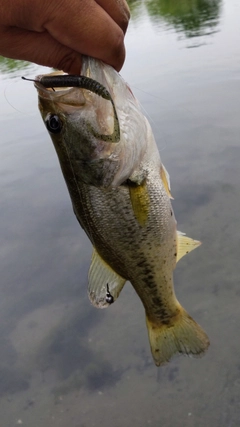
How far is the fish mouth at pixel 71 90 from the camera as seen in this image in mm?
→ 1390

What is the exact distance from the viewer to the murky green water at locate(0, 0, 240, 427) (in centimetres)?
355

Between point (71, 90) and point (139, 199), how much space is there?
567 mm

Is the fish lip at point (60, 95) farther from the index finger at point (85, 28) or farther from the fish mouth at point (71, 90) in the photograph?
the index finger at point (85, 28)

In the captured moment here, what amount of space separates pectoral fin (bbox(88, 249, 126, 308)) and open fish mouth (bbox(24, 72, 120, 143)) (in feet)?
1.99

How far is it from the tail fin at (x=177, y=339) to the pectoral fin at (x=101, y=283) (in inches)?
16.9

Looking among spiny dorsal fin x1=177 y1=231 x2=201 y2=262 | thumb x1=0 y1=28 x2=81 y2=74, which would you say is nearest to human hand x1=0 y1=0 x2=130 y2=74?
thumb x1=0 y1=28 x2=81 y2=74

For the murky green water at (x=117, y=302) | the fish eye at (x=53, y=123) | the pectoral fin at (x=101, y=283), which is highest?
the fish eye at (x=53, y=123)

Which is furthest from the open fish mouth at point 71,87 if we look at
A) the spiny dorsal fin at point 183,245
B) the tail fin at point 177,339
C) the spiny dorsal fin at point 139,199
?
the tail fin at point 177,339

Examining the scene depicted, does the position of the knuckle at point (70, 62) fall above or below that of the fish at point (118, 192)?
above

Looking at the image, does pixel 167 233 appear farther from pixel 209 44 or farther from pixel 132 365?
pixel 209 44

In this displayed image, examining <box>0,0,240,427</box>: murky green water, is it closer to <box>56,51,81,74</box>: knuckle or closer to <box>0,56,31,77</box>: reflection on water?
<box>56,51,81,74</box>: knuckle

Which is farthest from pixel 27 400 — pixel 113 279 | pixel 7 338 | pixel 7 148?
pixel 7 148

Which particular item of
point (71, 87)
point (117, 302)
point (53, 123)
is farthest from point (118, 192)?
point (117, 302)

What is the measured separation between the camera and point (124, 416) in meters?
3.46
